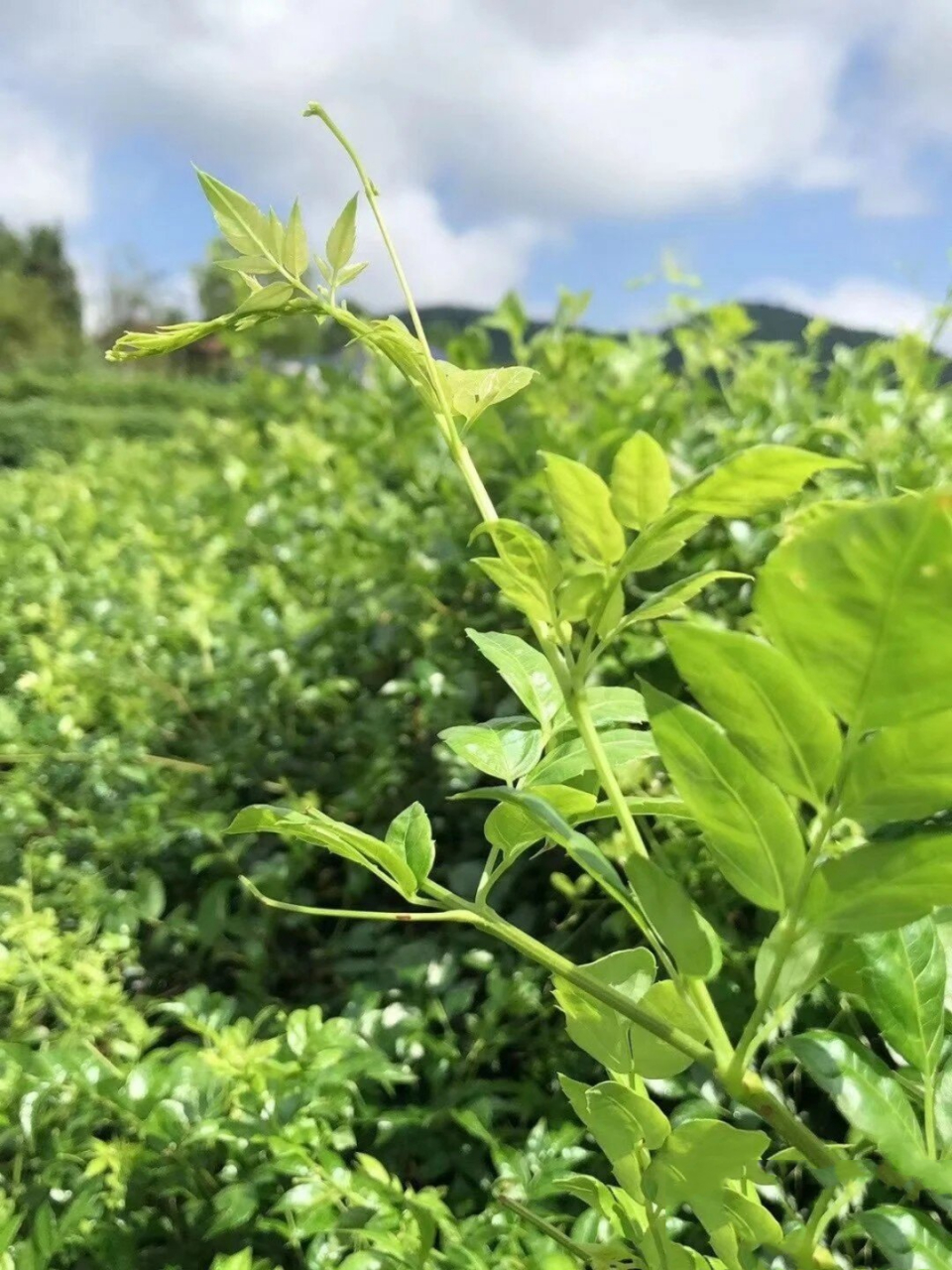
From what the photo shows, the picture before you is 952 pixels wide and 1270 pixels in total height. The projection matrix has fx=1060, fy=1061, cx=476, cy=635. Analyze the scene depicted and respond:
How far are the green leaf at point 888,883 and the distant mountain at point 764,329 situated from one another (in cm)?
174

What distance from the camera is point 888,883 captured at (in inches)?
13.0

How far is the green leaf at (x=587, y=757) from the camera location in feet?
1.53

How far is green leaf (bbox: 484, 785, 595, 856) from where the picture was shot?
443 millimetres

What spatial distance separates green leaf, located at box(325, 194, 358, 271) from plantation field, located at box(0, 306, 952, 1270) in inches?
7.6

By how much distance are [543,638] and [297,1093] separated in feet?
2.33

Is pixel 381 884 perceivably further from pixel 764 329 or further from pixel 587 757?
pixel 764 329

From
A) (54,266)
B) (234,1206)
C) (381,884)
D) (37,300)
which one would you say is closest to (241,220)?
(234,1206)

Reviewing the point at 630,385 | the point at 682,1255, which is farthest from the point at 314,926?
the point at 682,1255

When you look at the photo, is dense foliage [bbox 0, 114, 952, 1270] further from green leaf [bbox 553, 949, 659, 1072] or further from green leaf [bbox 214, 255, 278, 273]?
green leaf [bbox 214, 255, 278, 273]

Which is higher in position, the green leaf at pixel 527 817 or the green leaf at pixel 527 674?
the green leaf at pixel 527 674

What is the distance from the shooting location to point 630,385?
5.82 feet

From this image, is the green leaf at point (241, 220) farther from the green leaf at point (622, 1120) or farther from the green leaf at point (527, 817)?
the green leaf at point (622, 1120)

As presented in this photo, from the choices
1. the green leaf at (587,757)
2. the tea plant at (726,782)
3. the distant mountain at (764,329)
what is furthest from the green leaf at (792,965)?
the distant mountain at (764,329)

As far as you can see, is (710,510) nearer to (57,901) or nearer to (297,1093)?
(297,1093)
